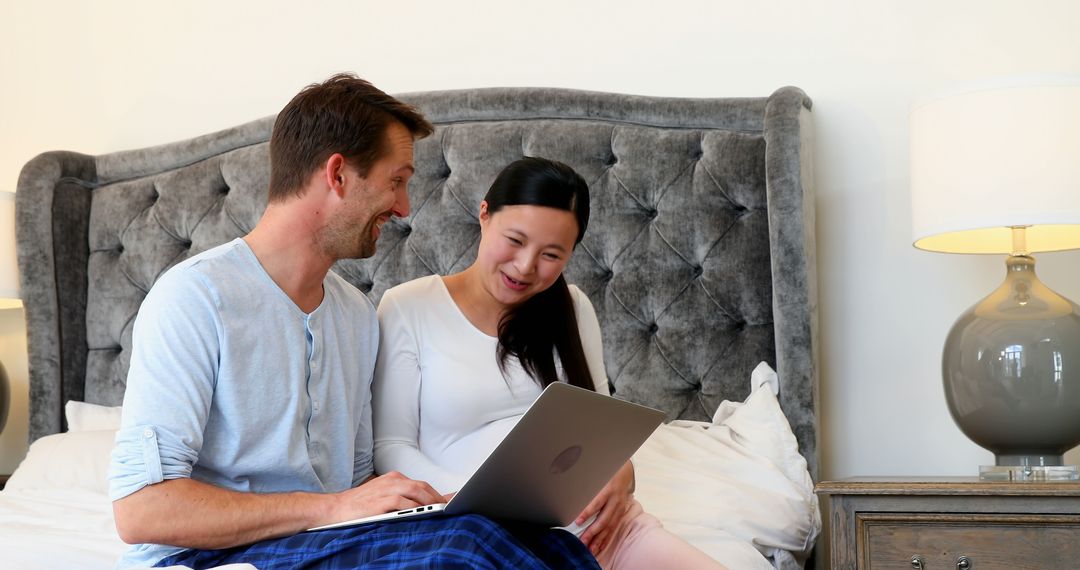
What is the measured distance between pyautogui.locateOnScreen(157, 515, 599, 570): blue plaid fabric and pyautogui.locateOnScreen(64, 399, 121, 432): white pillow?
143cm

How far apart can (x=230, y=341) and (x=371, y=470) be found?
38cm

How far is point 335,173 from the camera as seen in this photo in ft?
5.04

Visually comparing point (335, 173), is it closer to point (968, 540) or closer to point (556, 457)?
point (556, 457)

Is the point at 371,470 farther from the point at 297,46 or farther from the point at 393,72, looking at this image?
the point at 297,46

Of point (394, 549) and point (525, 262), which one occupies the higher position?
point (525, 262)

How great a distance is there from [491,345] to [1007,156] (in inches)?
39.6

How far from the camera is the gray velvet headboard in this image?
7.36ft

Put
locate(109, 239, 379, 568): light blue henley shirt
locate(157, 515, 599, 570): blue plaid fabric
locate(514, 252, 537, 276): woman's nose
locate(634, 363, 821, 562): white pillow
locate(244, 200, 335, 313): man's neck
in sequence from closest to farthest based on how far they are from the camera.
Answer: locate(157, 515, 599, 570): blue plaid fabric, locate(109, 239, 379, 568): light blue henley shirt, locate(244, 200, 335, 313): man's neck, locate(514, 252, 537, 276): woman's nose, locate(634, 363, 821, 562): white pillow

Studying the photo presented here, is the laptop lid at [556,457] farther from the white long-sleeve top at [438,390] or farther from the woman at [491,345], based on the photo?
the white long-sleeve top at [438,390]

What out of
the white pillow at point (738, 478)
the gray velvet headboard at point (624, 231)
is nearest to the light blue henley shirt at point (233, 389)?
A: the white pillow at point (738, 478)

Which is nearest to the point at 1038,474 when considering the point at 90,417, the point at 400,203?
the point at 400,203

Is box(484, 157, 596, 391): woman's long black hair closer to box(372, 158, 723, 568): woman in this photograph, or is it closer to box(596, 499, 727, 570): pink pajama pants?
box(372, 158, 723, 568): woman

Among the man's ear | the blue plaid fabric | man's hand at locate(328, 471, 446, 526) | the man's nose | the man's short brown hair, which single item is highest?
the man's short brown hair

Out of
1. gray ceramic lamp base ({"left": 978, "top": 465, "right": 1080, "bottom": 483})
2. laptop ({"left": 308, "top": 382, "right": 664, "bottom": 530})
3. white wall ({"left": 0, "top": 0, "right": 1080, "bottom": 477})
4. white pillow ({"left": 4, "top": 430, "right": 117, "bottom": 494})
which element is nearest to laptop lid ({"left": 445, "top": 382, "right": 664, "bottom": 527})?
laptop ({"left": 308, "top": 382, "right": 664, "bottom": 530})
